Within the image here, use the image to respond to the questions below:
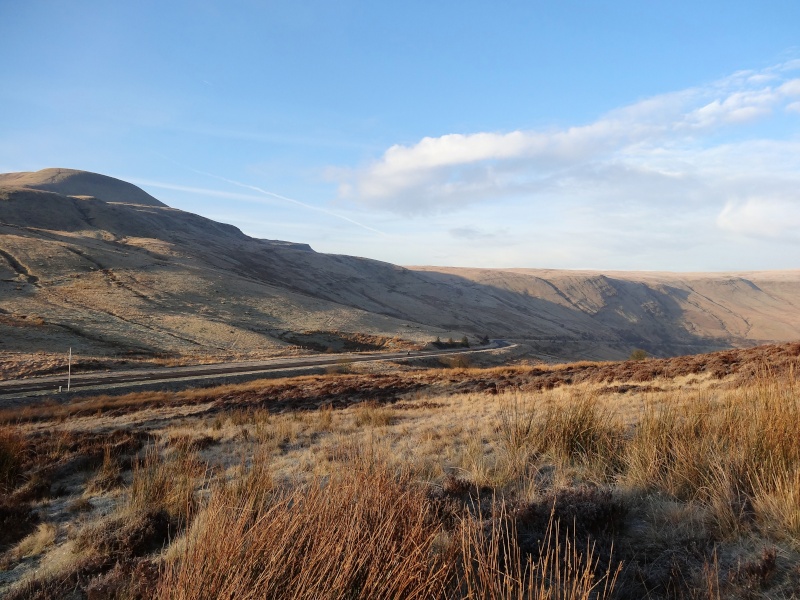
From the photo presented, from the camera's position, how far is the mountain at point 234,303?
49469mm

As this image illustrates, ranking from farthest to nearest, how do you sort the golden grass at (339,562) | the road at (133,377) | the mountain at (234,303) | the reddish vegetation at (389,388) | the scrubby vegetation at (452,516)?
1. the mountain at (234,303)
2. the road at (133,377)
3. the reddish vegetation at (389,388)
4. the scrubby vegetation at (452,516)
5. the golden grass at (339,562)

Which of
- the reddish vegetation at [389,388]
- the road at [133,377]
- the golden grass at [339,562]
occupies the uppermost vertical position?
the golden grass at [339,562]

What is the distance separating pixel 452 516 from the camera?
4477 millimetres

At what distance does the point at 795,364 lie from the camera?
13.2 meters

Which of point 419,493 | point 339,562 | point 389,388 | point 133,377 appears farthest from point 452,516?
point 133,377

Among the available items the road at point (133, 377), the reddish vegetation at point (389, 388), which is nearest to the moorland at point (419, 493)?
the reddish vegetation at point (389, 388)

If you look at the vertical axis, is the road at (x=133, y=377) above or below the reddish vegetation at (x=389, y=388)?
below

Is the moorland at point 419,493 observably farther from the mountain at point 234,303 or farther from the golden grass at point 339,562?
the mountain at point 234,303

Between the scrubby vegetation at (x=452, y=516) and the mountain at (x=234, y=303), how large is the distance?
134 feet

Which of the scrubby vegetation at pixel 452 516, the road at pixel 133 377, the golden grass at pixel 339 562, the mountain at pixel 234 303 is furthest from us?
the mountain at pixel 234 303

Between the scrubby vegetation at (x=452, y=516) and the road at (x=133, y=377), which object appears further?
the road at (x=133, y=377)

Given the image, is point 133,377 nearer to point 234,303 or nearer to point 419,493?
point 419,493

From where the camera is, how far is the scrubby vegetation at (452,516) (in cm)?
283

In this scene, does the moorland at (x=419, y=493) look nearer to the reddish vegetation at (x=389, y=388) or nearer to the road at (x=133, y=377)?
the reddish vegetation at (x=389, y=388)
